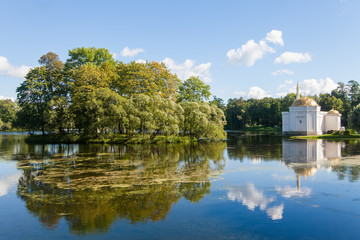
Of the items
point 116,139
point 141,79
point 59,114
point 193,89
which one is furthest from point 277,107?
point 59,114

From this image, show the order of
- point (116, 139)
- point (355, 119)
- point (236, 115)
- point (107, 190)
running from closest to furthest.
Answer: point (107, 190) < point (116, 139) < point (355, 119) < point (236, 115)

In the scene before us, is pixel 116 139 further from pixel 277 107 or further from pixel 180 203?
pixel 277 107

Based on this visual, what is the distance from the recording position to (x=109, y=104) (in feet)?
131

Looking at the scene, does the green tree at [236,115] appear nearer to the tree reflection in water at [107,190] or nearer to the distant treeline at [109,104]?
the distant treeline at [109,104]

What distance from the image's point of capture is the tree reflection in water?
9469mm

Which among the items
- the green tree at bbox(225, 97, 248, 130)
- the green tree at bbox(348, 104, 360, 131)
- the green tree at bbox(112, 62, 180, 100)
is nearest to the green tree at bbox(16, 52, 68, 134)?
the green tree at bbox(112, 62, 180, 100)

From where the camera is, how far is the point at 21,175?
54.9ft

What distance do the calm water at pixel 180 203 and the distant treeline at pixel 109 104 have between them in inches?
842

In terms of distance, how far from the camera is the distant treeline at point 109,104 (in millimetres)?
39281

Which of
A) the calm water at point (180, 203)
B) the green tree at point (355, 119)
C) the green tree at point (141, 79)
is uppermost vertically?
the green tree at point (141, 79)

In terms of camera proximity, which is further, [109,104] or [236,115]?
[236,115]

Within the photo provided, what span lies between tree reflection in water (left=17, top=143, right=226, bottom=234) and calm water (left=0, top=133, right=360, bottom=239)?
4 centimetres

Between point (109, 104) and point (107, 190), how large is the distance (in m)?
28.6

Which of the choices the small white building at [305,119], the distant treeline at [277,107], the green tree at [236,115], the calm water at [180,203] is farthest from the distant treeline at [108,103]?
the green tree at [236,115]
